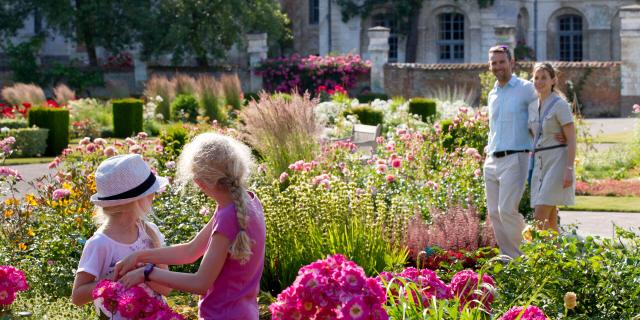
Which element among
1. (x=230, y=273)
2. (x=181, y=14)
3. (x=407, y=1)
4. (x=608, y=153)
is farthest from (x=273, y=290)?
(x=407, y=1)

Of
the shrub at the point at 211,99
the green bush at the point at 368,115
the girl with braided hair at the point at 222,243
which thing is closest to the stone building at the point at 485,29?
the shrub at the point at 211,99

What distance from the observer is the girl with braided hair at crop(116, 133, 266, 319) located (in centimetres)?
364

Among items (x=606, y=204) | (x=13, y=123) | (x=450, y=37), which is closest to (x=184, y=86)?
(x=13, y=123)

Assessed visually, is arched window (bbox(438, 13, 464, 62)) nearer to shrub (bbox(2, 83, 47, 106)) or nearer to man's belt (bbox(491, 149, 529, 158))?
shrub (bbox(2, 83, 47, 106))

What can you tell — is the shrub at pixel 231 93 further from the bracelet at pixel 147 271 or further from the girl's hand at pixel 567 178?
the bracelet at pixel 147 271

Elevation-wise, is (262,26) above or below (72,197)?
above

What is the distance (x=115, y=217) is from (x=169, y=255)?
25cm

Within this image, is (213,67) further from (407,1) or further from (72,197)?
(72,197)

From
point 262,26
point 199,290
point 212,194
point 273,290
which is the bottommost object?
point 273,290

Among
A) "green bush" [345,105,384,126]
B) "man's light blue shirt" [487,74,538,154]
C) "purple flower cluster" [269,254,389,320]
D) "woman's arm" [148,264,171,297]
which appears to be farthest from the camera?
"green bush" [345,105,384,126]

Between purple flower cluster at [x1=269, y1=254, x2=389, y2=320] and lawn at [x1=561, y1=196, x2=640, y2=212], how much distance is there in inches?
315

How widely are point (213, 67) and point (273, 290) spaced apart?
86.8 ft

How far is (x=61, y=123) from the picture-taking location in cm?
1850

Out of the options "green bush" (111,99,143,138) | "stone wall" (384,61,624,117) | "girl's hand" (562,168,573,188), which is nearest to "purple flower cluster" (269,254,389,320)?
"girl's hand" (562,168,573,188)
